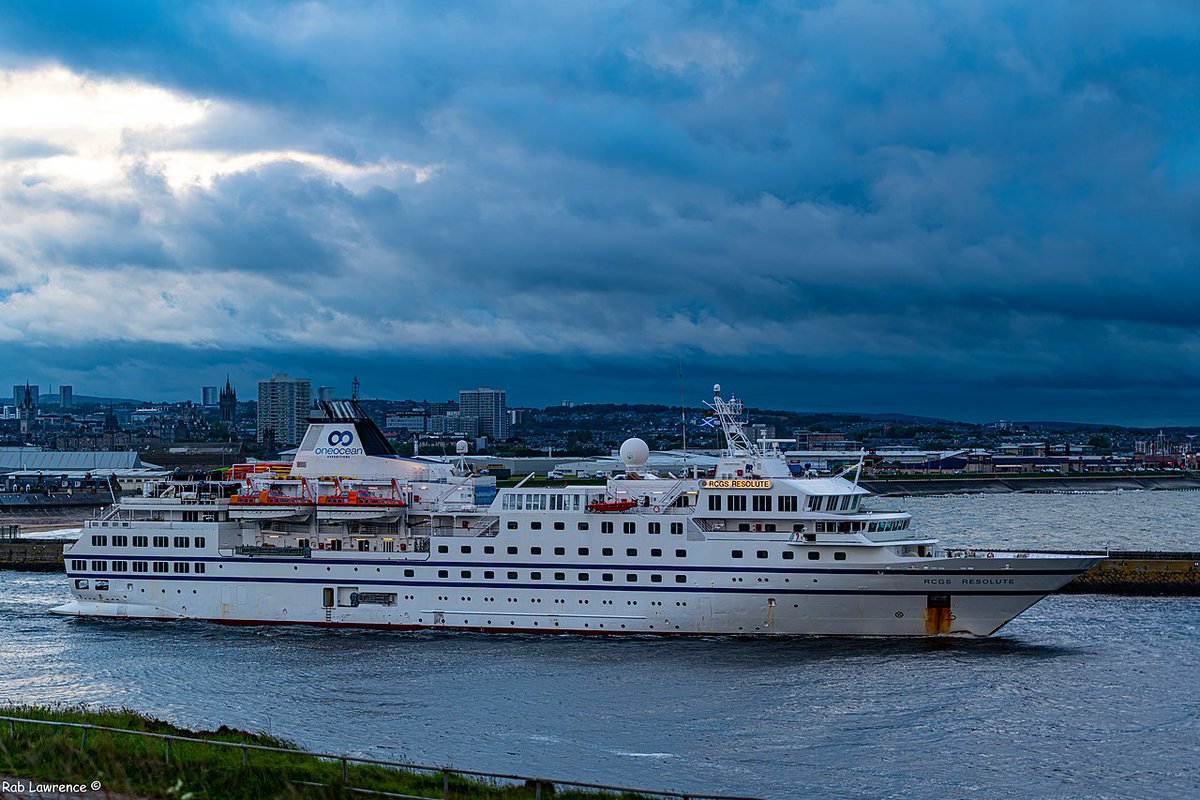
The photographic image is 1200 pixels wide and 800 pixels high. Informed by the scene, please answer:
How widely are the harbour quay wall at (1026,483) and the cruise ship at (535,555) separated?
87.1 m

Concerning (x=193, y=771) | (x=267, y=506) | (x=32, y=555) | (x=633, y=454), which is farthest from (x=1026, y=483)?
(x=193, y=771)

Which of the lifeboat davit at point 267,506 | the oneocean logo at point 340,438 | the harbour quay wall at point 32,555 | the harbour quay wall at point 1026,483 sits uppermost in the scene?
the oneocean logo at point 340,438

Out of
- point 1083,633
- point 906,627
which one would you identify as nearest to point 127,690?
point 906,627

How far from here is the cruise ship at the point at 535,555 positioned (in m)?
31.3

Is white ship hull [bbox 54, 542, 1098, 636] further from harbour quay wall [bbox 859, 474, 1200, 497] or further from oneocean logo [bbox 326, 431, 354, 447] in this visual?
harbour quay wall [bbox 859, 474, 1200, 497]

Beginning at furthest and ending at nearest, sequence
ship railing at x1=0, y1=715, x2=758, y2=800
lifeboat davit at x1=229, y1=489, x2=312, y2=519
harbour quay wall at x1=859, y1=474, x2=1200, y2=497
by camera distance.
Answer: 1. harbour quay wall at x1=859, y1=474, x2=1200, y2=497
2. lifeboat davit at x1=229, y1=489, x2=312, y2=519
3. ship railing at x1=0, y1=715, x2=758, y2=800

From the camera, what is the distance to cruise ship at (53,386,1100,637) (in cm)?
3130

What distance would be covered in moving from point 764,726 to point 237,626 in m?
18.6

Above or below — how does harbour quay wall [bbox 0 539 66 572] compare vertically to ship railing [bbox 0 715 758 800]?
below

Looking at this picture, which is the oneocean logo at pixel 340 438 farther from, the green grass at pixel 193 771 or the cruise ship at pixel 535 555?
the green grass at pixel 193 771

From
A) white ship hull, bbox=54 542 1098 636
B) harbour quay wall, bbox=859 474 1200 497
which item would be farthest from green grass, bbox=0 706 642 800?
harbour quay wall, bbox=859 474 1200 497

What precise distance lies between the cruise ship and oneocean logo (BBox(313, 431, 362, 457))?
2.6 inches

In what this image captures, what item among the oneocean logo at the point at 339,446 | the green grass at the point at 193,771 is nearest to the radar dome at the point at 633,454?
the oneocean logo at the point at 339,446

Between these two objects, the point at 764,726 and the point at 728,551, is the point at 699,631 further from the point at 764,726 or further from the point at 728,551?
the point at 764,726
